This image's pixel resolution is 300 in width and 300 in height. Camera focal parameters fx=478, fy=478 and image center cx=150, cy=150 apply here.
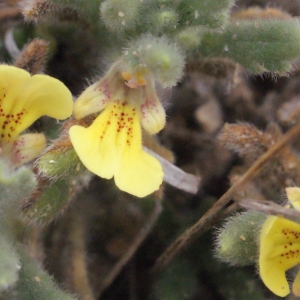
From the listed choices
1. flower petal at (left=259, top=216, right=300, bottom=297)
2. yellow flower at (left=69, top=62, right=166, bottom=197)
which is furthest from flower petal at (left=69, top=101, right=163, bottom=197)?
flower petal at (left=259, top=216, right=300, bottom=297)

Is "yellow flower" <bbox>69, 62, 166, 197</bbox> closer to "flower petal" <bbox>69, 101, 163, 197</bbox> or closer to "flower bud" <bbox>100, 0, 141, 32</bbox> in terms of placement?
"flower petal" <bbox>69, 101, 163, 197</bbox>

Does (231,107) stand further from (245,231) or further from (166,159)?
(245,231)

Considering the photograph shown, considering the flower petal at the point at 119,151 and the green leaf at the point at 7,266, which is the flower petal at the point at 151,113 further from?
the green leaf at the point at 7,266

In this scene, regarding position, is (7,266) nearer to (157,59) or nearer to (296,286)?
(157,59)

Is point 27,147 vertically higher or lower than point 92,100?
lower

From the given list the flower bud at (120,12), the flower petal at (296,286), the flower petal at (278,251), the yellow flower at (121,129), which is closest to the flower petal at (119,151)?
the yellow flower at (121,129)

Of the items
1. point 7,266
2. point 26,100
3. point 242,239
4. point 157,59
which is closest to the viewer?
point 7,266

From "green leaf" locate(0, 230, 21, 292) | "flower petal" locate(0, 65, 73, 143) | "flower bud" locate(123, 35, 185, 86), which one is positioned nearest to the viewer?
"green leaf" locate(0, 230, 21, 292)

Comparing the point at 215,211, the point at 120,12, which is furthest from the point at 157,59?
the point at 215,211
